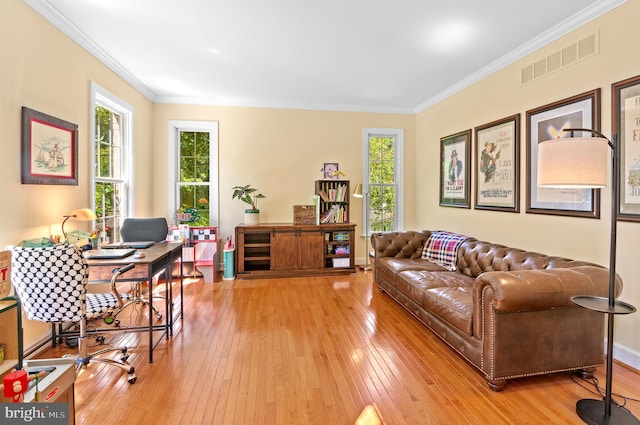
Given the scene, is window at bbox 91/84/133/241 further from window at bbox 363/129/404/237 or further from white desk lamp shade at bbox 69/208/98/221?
window at bbox 363/129/404/237

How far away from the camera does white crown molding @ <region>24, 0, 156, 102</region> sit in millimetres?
2721

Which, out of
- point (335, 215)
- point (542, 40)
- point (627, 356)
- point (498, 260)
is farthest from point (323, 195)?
point (627, 356)

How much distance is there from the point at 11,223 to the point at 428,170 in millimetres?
5280

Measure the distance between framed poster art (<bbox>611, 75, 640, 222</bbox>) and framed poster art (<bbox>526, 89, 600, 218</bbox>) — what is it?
16 cm

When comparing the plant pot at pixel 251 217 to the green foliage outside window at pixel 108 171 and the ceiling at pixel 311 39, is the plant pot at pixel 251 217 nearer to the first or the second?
the green foliage outside window at pixel 108 171

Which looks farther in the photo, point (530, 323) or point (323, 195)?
point (323, 195)

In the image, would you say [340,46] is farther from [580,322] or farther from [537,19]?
[580,322]

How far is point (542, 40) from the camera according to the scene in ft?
10.6

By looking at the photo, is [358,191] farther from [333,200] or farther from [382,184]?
[382,184]

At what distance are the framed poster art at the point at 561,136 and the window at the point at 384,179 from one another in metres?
2.71

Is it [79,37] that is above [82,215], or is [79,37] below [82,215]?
above

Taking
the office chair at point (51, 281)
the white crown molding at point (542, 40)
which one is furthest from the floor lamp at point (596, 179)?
the office chair at point (51, 281)

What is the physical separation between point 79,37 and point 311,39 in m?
2.30

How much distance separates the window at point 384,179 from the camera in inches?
233
